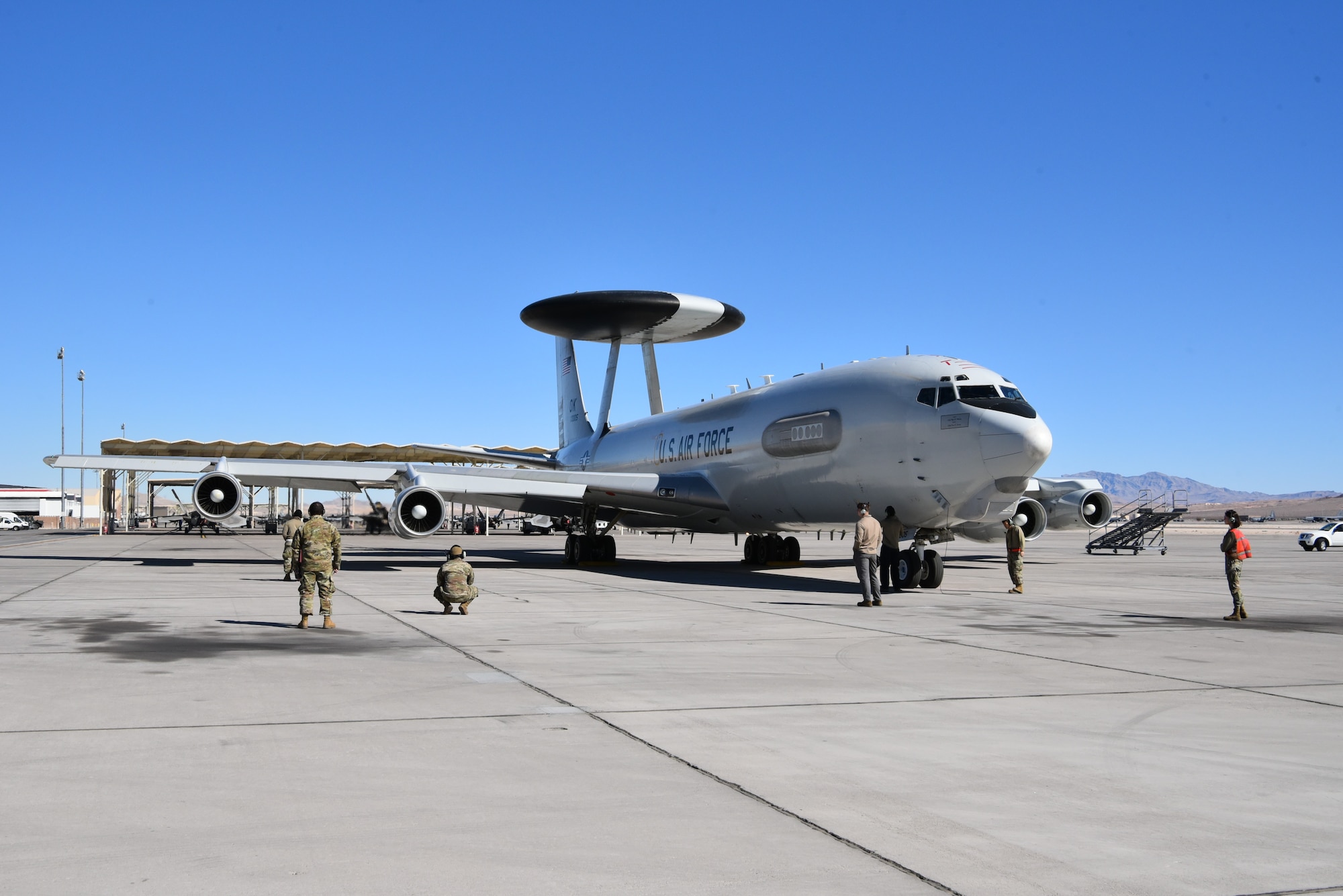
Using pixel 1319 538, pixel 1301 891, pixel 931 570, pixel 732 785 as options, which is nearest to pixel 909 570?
pixel 931 570

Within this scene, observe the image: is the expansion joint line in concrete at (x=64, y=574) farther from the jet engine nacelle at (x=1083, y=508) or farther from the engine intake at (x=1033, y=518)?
the jet engine nacelle at (x=1083, y=508)

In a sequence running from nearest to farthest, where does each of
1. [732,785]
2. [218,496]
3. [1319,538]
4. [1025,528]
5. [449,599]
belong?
[732,785] < [449,599] < [218,496] < [1025,528] < [1319,538]

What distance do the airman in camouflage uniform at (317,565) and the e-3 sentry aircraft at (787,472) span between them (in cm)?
1019

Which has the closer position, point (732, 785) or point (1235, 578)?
point (732, 785)

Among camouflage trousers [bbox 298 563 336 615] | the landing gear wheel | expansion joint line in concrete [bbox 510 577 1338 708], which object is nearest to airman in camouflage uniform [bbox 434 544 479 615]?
camouflage trousers [bbox 298 563 336 615]

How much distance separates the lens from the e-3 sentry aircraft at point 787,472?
63.3 feet

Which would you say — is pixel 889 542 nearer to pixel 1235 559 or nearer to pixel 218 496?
pixel 1235 559

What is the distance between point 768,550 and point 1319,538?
33121 millimetres

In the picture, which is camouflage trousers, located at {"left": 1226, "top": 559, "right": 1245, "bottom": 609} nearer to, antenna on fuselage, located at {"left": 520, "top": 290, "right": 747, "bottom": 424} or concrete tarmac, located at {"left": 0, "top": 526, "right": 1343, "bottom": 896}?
concrete tarmac, located at {"left": 0, "top": 526, "right": 1343, "bottom": 896}

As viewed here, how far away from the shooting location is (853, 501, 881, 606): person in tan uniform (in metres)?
17.2

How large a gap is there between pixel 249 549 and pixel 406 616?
30.8 m

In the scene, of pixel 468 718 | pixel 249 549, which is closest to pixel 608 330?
pixel 249 549

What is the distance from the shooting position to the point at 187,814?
5055 mm

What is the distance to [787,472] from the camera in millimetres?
23312
